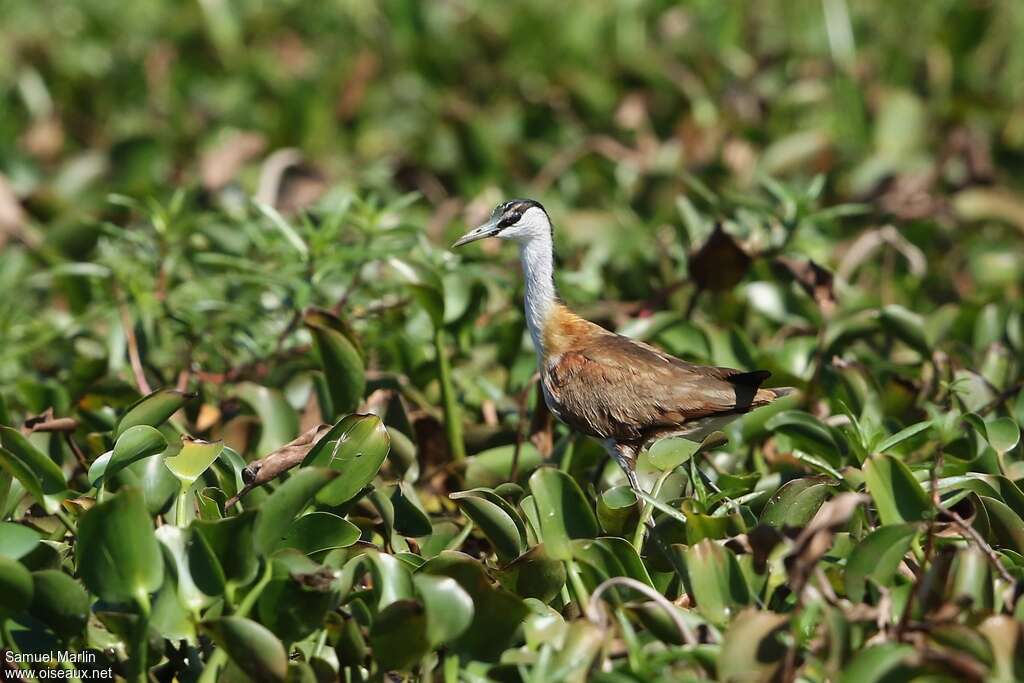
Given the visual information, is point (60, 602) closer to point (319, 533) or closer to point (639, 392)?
point (319, 533)

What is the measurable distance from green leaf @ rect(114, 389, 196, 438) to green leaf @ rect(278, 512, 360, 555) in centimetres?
59

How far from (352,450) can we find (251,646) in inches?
25.9

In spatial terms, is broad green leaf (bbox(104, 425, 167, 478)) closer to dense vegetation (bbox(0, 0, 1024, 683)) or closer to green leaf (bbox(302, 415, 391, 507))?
dense vegetation (bbox(0, 0, 1024, 683))

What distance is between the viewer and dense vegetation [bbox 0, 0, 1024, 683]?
301 cm

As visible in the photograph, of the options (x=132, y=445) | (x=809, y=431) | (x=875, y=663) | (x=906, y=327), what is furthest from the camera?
(x=906, y=327)

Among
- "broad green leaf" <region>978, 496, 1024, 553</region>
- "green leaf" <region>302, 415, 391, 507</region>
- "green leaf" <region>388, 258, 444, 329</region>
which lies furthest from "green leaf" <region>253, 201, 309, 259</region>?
"broad green leaf" <region>978, 496, 1024, 553</region>

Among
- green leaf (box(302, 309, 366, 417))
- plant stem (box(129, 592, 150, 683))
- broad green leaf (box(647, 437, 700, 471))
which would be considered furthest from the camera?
green leaf (box(302, 309, 366, 417))

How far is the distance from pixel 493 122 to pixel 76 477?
11.9ft

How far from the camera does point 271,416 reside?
4250 mm

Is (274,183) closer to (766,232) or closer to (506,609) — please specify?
(766,232)

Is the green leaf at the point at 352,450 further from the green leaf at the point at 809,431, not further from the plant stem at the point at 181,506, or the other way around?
the green leaf at the point at 809,431

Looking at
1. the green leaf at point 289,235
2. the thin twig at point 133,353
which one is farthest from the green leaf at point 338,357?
the thin twig at point 133,353

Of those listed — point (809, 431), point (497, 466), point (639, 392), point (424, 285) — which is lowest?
point (497, 466)

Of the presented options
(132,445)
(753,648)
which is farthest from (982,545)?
(132,445)
